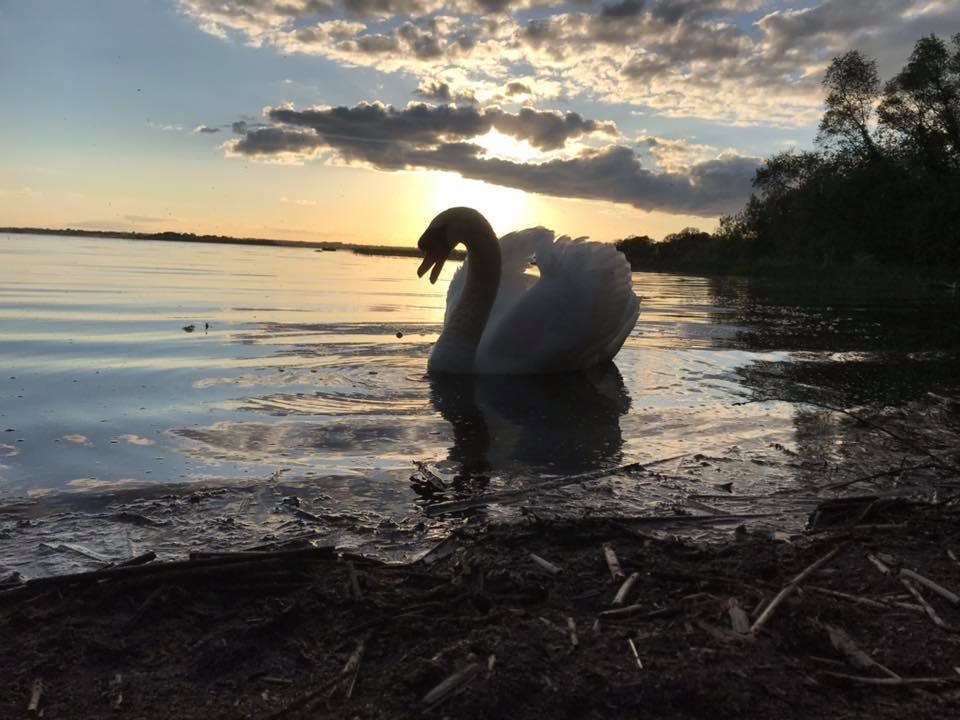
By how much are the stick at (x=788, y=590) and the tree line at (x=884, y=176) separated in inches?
1628

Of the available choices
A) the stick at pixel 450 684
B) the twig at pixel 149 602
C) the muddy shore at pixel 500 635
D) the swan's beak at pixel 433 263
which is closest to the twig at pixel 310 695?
the muddy shore at pixel 500 635

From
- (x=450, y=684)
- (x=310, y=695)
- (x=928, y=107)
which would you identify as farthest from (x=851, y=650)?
(x=928, y=107)

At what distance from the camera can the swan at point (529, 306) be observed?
26.4ft

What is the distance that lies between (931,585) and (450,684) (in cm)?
185

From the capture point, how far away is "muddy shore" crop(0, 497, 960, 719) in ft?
7.29

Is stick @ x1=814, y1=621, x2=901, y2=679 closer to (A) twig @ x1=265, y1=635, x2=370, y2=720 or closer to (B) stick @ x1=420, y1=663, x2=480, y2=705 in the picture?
(B) stick @ x1=420, y1=663, x2=480, y2=705

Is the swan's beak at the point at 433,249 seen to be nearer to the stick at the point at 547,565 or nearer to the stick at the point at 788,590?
the stick at the point at 547,565

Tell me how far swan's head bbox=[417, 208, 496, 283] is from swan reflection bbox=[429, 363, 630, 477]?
1363mm

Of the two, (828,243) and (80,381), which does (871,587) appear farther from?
(828,243)

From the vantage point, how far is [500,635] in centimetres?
251

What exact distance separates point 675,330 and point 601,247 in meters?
4.78

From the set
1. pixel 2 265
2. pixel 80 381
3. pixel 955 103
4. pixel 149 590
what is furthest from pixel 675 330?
pixel 955 103

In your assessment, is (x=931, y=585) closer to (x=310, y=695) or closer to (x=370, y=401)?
(x=310, y=695)

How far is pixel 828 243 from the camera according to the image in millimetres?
46000
